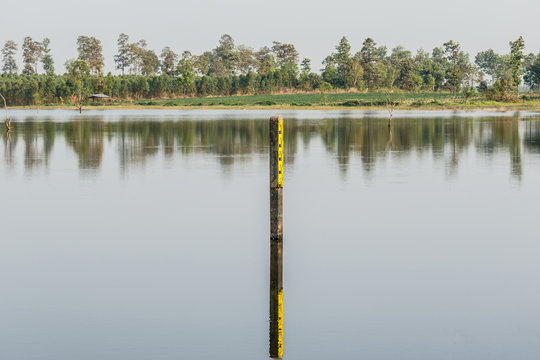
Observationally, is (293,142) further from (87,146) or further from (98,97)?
(98,97)

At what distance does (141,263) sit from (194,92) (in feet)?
504

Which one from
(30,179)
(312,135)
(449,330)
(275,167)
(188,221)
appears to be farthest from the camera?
(312,135)

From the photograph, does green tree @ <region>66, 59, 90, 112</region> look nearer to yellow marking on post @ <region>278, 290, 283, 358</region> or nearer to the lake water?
the lake water

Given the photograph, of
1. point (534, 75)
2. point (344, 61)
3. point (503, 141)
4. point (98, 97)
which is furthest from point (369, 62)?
A: point (503, 141)

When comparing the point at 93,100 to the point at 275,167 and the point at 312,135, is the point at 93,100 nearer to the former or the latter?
the point at 312,135

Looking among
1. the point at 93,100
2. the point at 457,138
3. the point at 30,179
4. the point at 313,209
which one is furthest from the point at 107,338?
the point at 93,100

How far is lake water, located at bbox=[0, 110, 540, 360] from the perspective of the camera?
11.0m

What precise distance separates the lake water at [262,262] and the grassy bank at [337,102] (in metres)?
92.0

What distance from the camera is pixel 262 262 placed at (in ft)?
52.2

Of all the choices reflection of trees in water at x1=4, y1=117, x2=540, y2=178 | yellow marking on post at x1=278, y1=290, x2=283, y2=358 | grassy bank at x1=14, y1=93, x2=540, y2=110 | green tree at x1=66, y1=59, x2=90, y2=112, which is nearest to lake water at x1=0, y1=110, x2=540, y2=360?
yellow marking on post at x1=278, y1=290, x2=283, y2=358

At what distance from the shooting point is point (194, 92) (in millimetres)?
167125

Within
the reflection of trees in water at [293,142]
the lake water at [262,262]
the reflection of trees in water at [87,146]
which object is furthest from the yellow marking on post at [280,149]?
the reflection of trees in water at [87,146]

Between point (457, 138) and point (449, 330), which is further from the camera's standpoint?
point (457, 138)

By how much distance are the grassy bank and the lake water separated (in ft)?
302
